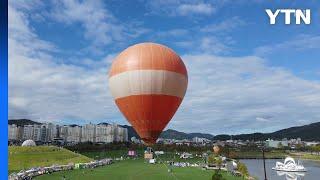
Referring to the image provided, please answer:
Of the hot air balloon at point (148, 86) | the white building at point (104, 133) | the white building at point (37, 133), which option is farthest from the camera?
the white building at point (104, 133)

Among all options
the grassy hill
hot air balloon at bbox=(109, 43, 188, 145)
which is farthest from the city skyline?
hot air balloon at bbox=(109, 43, 188, 145)

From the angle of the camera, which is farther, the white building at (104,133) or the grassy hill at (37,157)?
the white building at (104,133)

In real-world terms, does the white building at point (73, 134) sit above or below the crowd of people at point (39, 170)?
above

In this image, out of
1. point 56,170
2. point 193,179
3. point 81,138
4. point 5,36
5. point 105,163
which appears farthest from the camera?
point 81,138

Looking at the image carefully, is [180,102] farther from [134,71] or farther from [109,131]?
[109,131]

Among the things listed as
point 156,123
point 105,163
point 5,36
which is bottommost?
point 105,163

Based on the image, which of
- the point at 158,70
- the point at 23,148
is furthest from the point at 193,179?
the point at 23,148

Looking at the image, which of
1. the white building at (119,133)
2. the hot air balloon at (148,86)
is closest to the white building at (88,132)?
the white building at (119,133)

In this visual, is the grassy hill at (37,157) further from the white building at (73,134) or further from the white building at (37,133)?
the white building at (73,134)
